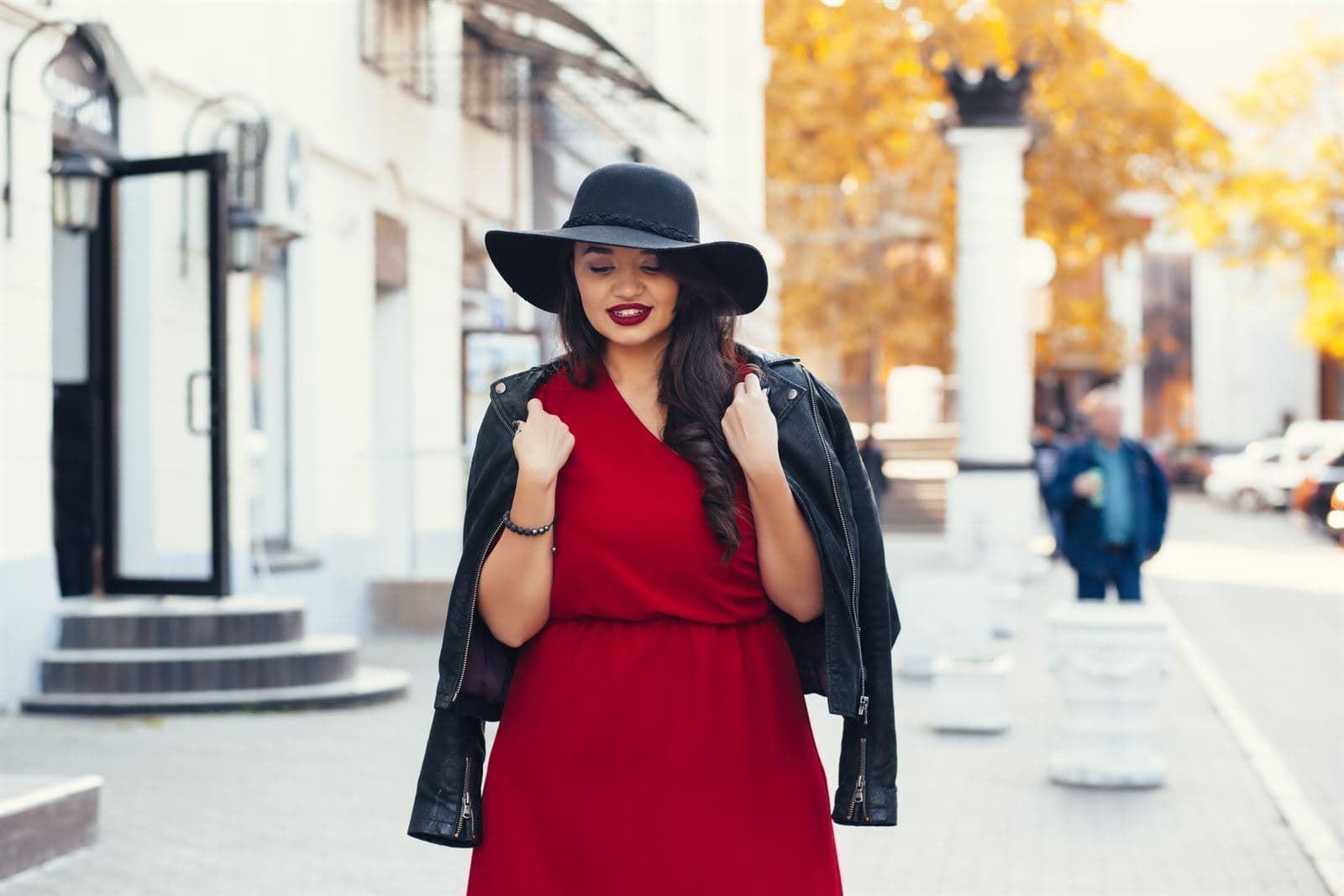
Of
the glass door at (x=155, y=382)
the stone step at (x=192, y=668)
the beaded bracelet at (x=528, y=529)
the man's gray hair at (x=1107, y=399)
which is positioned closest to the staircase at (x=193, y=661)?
the stone step at (x=192, y=668)

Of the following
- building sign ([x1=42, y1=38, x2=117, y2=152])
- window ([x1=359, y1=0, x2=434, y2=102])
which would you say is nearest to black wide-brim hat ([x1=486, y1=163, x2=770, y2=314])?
building sign ([x1=42, y1=38, x2=117, y2=152])

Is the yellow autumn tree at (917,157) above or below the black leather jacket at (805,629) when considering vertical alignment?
above

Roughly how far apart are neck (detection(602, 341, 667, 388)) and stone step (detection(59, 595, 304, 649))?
29.4 feet

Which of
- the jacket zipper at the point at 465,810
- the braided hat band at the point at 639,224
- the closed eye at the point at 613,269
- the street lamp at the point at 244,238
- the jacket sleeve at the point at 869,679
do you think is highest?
the street lamp at the point at 244,238

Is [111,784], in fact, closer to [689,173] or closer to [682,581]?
[682,581]

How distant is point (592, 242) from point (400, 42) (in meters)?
15.5

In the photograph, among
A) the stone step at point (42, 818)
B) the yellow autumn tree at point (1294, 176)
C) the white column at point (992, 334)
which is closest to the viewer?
the stone step at point (42, 818)

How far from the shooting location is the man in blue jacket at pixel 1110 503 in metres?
13.0

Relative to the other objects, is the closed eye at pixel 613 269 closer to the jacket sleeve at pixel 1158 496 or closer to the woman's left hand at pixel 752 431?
the woman's left hand at pixel 752 431

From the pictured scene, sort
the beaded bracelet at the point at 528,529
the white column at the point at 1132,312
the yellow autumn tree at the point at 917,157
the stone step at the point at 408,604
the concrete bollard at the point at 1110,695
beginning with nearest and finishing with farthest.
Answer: the beaded bracelet at the point at 528,529
the concrete bollard at the point at 1110,695
the stone step at the point at 408,604
the yellow autumn tree at the point at 917,157
the white column at the point at 1132,312

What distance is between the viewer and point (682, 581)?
3.35 metres

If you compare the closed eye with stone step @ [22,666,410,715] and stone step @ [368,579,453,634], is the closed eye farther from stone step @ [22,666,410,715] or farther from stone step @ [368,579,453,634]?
stone step @ [368,579,453,634]

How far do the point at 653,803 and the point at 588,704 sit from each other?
18cm

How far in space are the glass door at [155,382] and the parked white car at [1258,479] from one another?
1306 inches
